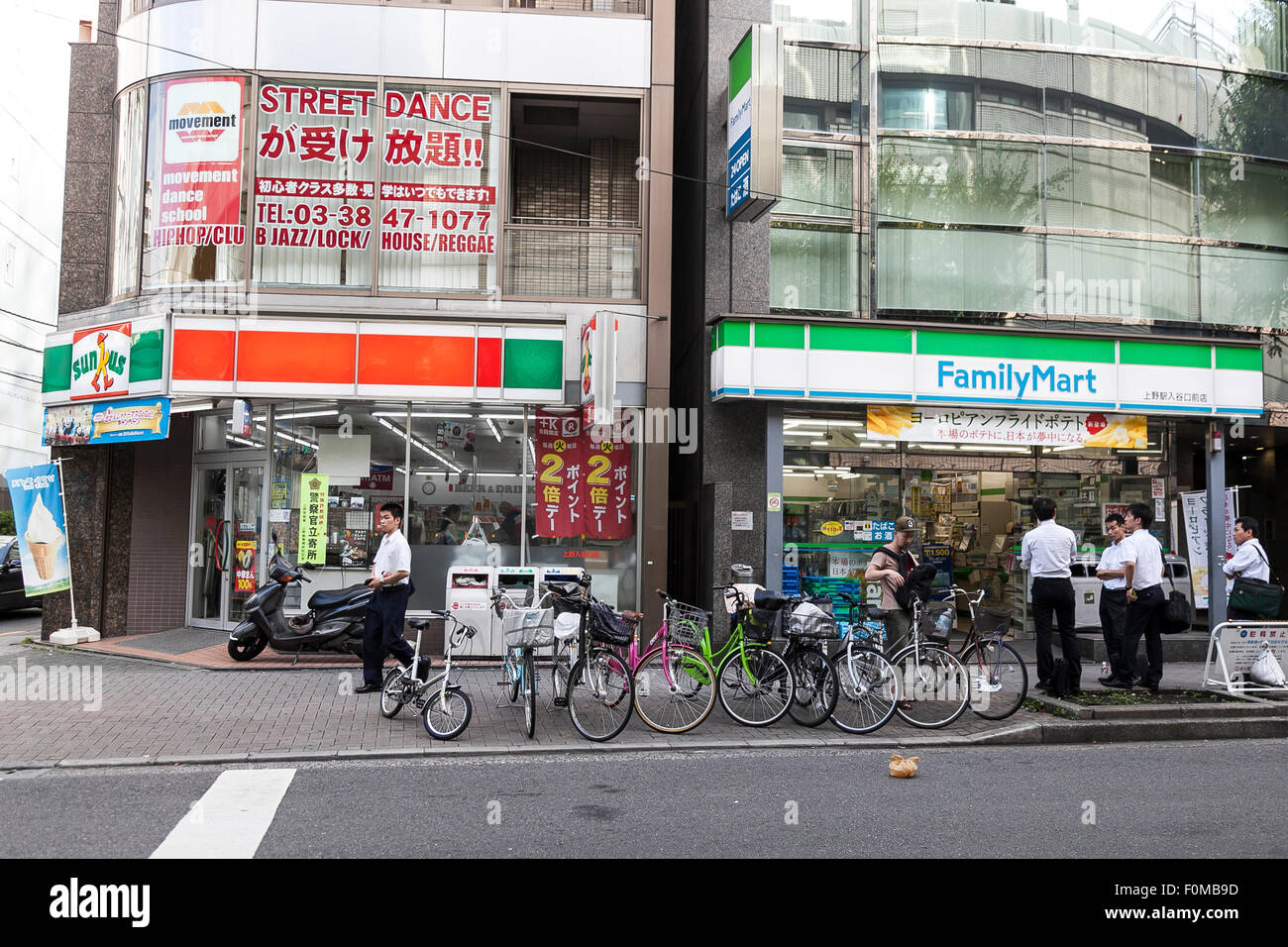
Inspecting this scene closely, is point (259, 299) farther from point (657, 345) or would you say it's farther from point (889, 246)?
point (889, 246)

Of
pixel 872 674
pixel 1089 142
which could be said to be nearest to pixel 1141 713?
pixel 872 674

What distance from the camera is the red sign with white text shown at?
13570 mm

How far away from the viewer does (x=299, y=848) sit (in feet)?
17.4

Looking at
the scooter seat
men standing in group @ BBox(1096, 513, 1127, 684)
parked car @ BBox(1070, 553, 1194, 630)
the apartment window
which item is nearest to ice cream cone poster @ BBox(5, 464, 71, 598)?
the scooter seat

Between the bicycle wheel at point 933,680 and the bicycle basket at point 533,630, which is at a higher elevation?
the bicycle basket at point 533,630

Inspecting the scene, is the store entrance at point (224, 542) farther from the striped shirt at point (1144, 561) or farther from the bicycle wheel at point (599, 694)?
the striped shirt at point (1144, 561)

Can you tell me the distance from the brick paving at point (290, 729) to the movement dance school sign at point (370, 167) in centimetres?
A: 632

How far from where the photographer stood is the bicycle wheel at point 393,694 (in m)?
8.89

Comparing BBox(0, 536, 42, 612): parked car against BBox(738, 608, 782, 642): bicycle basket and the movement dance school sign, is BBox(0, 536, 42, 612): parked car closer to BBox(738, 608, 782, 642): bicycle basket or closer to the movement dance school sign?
the movement dance school sign

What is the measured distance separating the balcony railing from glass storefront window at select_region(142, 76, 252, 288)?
3.69m

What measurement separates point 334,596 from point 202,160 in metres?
6.37

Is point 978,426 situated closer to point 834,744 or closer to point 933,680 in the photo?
point 933,680

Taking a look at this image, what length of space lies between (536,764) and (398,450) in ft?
22.9

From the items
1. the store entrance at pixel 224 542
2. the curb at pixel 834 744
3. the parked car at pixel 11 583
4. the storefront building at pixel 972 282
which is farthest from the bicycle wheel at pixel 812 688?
the parked car at pixel 11 583
